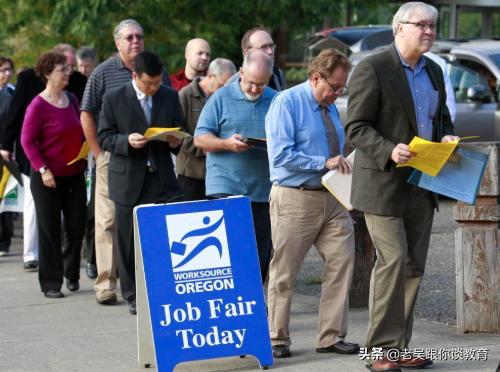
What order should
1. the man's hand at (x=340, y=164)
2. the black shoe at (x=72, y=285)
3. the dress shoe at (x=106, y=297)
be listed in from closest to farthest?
the man's hand at (x=340, y=164)
the dress shoe at (x=106, y=297)
the black shoe at (x=72, y=285)

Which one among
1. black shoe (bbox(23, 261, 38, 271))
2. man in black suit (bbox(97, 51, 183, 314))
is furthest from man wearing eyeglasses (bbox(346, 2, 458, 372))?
black shoe (bbox(23, 261, 38, 271))

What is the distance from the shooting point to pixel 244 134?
885 centimetres

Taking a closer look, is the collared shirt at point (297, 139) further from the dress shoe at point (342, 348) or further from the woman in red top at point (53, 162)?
Answer: the woman in red top at point (53, 162)

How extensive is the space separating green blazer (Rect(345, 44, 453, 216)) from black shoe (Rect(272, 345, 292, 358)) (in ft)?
3.73

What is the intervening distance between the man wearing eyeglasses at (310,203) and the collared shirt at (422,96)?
609 millimetres

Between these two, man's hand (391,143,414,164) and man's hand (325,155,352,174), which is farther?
man's hand (325,155,352,174)

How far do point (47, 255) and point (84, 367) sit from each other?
9.33 feet

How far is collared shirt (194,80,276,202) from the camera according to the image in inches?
348

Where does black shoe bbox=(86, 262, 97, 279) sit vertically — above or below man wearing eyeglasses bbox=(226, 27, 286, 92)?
below

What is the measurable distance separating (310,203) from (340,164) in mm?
357

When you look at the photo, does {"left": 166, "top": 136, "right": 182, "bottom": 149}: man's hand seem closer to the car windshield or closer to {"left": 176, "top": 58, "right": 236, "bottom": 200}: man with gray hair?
{"left": 176, "top": 58, "right": 236, "bottom": 200}: man with gray hair

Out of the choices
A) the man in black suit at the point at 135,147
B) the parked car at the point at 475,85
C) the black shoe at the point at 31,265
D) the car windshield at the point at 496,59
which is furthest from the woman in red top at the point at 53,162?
the car windshield at the point at 496,59

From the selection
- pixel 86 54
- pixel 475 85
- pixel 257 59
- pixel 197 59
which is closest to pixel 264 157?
pixel 257 59

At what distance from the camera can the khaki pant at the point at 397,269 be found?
7215 millimetres
